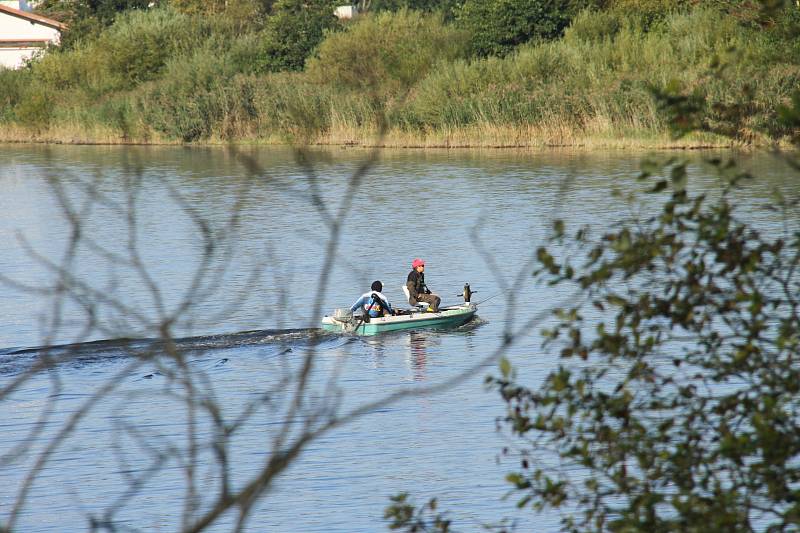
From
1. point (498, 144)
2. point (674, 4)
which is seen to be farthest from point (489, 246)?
point (674, 4)

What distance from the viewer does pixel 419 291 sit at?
20.5 m

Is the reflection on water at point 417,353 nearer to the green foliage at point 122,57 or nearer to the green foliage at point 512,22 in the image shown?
the green foliage at point 512,22

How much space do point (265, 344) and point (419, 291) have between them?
8.44 feet

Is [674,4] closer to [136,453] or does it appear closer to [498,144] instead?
[498,144]

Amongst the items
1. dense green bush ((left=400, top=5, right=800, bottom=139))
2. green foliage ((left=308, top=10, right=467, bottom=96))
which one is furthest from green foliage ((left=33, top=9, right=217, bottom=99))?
dense green bush ((left=400, top=5, right=800, bottom=139))

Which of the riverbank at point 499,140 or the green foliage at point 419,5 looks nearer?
the riverbank at point 499,140

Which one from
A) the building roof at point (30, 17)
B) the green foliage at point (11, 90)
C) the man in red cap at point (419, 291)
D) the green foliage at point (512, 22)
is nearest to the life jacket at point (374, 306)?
the man in red cap at point (419, 291)

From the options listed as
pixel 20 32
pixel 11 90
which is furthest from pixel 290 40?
pixel 20 32

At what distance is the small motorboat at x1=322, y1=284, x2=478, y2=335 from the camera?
65.2 ft

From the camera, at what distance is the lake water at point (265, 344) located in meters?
4.88

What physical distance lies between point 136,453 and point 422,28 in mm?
42600

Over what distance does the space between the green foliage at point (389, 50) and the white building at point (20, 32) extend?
3536cm

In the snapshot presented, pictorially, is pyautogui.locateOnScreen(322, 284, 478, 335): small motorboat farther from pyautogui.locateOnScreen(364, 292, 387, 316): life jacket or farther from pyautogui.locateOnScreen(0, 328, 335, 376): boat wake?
pyautogui.locateOnScreen(0, 328, 335, 376): boat wake

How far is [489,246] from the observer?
2831 cm
